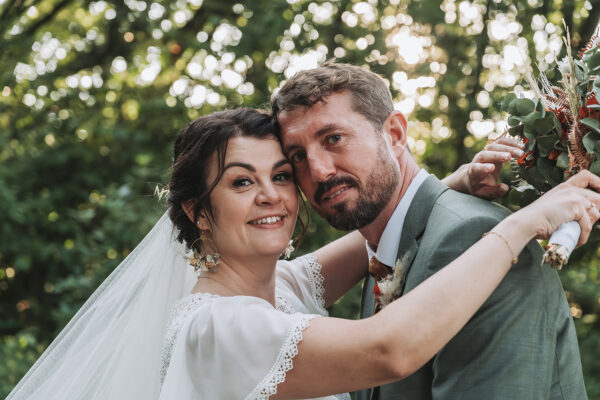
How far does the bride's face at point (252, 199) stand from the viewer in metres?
2.85

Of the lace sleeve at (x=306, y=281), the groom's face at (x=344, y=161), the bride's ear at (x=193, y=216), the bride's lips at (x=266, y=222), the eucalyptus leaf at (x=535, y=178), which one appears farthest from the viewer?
the lace sleeve at (x=306, y=281)

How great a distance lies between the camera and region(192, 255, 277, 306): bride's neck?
2.94 m

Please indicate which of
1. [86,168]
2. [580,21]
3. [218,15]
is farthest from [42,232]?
[580,21]

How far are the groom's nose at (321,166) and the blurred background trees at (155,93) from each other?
306 cm

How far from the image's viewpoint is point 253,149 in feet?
9.52

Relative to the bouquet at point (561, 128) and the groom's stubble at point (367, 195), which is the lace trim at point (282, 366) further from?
the bouquet at point (561, 128)

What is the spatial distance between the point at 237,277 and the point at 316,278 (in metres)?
0.77

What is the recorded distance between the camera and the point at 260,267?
9.96ft

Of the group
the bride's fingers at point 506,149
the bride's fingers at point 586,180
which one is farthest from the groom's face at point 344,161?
the bride's fingers at point 586,180

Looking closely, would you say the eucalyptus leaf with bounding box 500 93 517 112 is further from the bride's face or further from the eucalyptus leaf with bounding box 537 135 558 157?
the bride's face

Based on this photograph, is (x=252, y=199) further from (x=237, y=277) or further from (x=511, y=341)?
(x=511, y=341)

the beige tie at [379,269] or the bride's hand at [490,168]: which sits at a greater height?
the bride's hand at [490,168]

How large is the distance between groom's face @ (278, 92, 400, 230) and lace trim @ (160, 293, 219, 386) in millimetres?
686

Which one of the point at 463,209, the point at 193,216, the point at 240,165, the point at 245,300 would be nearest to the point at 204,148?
the point at 240,165
